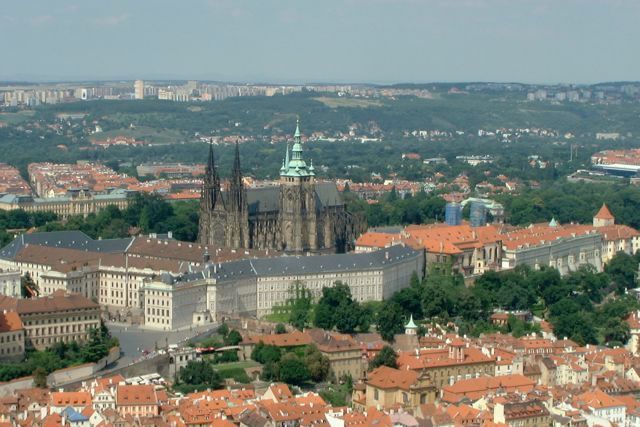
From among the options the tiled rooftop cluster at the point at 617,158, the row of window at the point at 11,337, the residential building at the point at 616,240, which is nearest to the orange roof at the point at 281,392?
the row of window at the point at 11,337

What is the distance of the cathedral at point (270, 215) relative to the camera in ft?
271

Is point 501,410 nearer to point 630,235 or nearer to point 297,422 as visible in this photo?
point 297,422

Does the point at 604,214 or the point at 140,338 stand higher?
the point at 604,214

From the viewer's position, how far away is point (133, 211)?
328 ft

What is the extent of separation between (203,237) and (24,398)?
3003cm

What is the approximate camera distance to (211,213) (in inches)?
3290

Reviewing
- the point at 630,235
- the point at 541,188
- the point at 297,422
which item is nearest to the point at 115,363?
the point at 297,422

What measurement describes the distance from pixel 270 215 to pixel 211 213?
10.2 ft

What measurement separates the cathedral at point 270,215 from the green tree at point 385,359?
2158cm

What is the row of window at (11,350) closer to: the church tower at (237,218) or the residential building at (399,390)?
the residential building at (399,390)

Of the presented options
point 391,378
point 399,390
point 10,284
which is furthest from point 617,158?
point 399,390

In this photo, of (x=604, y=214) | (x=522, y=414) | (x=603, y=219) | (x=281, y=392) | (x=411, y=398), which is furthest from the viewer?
(x=604, y=214)

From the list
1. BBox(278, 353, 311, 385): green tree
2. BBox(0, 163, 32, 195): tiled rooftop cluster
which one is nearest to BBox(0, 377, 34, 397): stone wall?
BBox(278, 353, 311, 385): green tree

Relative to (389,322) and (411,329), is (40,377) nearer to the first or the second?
(389,322)
